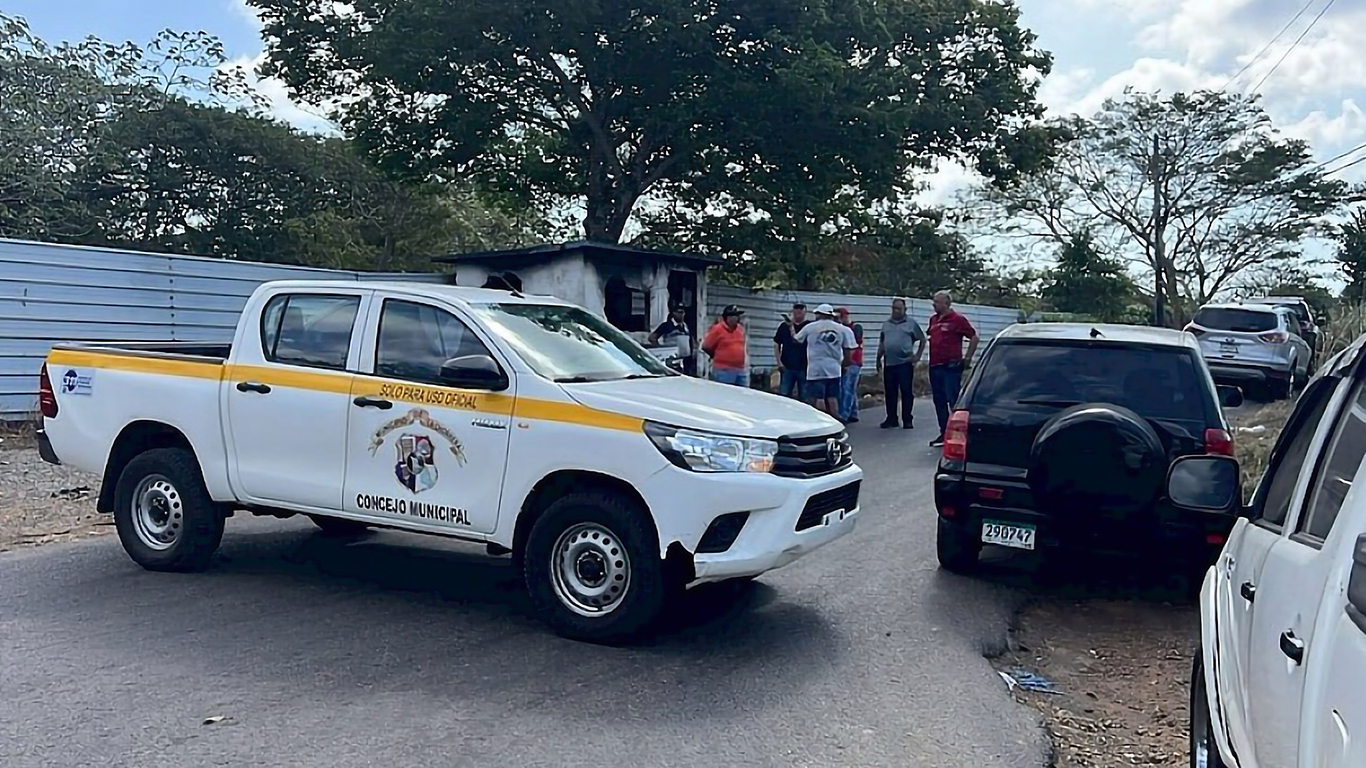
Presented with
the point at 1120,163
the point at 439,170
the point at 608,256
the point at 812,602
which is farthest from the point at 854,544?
the point at 1120,163

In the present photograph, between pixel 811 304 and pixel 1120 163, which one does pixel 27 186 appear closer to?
pixel 811 304

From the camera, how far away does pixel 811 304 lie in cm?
2472

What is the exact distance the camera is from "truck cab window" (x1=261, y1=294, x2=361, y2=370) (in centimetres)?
673

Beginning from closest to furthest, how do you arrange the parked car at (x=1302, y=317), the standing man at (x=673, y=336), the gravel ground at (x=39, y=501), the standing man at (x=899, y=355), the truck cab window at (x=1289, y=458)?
1. the truck cab window at (x=1289, y=458)
2. the gravel ground at (x=39, y=501)
3. the standing man at (x=899, y=355)
4. the standing man at (x=673, y=336)
5. the parked car at (x=1302, y=317)

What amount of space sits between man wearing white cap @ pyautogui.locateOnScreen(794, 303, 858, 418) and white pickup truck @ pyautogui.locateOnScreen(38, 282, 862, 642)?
7.96 m

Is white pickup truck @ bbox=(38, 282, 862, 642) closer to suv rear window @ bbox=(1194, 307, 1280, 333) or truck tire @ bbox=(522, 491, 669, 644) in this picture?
truck tire @ bbox=(522, 491, 669, 644)

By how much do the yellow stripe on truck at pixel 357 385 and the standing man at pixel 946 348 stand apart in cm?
837

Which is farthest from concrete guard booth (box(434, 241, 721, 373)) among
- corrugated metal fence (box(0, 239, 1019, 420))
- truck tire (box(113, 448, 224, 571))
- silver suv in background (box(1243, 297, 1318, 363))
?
silver suv in background (box(1243, 297, 1318, 363))

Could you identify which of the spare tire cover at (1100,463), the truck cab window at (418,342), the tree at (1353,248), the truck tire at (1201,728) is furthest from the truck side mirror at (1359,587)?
the tree at (1353,248)

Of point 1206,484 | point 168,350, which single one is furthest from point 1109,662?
point 168,350

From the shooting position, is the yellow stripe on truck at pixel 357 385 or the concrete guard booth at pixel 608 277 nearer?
the yellow stripe on truck at pixel 357 385

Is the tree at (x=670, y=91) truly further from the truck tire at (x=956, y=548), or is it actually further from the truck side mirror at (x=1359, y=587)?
the truck side mirror at (x=1359, y=587)

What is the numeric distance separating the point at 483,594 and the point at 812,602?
196 cm

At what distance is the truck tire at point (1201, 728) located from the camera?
347 centimetres
